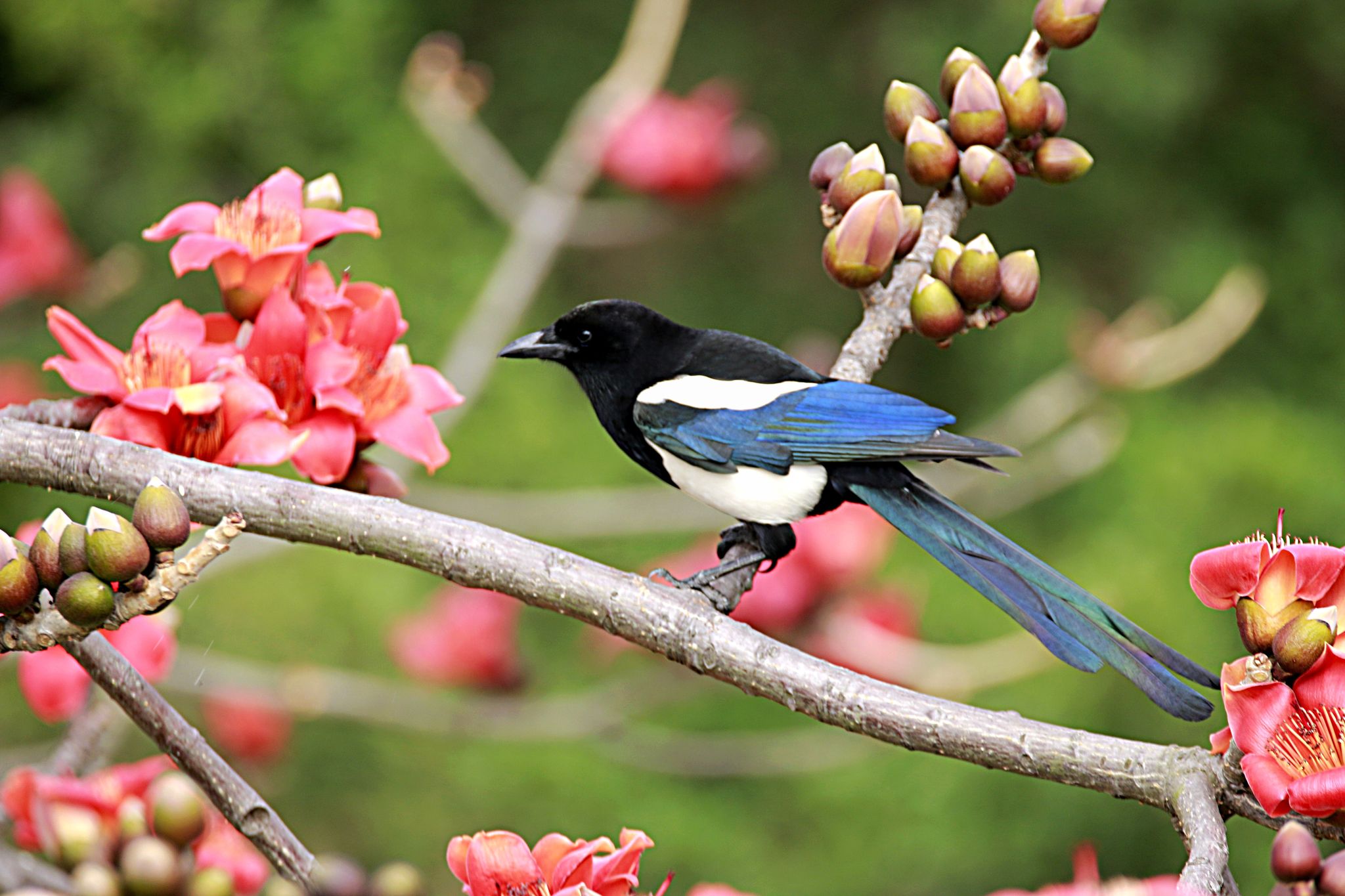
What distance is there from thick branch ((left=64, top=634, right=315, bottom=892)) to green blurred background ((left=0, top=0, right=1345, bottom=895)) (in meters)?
0.96

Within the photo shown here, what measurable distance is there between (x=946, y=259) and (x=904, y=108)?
102mm

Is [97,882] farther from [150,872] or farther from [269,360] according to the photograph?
[269,360]

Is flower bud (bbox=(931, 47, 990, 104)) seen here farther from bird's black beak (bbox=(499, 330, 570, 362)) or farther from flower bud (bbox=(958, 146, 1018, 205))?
bird's black beak (bbox=(499, 330, 570, 362))

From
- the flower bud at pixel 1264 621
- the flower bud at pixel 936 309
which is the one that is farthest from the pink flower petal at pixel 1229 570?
the flower bud at pixel 936 309

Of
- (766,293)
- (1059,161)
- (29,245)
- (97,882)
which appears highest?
(766,293)

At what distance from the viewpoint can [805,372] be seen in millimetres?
780

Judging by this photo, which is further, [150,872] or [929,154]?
[929,154]

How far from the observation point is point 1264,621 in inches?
19.0

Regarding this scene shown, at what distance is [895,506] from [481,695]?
2.89ft

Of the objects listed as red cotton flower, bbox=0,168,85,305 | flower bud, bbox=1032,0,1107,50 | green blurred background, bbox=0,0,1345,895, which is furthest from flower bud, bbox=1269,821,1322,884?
red cotton flower, bbox=0,168,85,305

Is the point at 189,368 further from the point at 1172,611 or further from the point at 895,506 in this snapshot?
the point at 1172,611

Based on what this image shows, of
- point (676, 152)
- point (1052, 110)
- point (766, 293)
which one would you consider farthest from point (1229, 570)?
point (766, 293)

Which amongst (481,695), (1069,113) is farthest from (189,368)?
(1069,113)

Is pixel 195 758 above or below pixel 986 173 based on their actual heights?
below
